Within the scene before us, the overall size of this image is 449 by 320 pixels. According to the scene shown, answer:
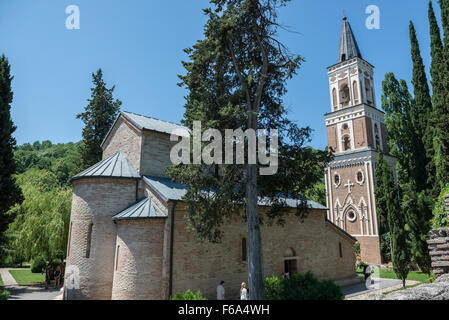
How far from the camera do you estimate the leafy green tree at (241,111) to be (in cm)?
1109

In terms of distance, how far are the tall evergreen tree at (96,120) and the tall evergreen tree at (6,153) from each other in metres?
10.9

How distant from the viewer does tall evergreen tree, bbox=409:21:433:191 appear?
2573 centimetres

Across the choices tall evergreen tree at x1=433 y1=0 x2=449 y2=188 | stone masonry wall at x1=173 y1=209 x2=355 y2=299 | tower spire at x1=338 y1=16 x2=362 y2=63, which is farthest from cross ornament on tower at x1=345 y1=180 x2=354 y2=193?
tower spire at x1=338 y1=16 x2=362 y2=63

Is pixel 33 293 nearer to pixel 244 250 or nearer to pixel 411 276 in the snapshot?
pixel 244 250

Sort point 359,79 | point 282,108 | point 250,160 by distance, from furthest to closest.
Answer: point 359,79 → point 282,108 → point 250,160

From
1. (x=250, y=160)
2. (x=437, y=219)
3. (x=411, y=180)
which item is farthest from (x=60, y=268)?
(x=411, y=180)

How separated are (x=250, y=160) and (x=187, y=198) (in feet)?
9.72

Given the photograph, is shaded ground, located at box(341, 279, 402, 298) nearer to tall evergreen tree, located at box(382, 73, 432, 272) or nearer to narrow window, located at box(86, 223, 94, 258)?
tall evergreen tree, located at box(382, 73, 432, 272)

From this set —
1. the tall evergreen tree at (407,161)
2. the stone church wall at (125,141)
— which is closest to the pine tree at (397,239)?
the tall evergreen tree at (407,161)

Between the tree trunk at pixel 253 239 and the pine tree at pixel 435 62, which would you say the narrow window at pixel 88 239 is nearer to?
the tree trunk at pixel 253 239

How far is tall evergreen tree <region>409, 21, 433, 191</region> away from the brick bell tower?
3933 mm

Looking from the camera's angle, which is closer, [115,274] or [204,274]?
[115,274]

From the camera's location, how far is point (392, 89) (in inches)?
1278
